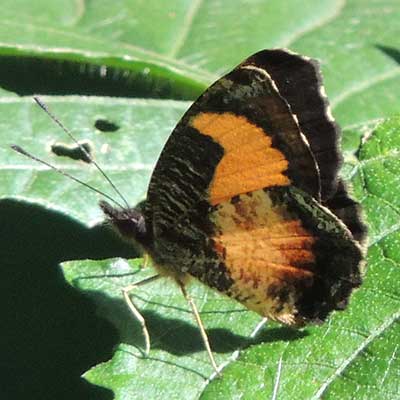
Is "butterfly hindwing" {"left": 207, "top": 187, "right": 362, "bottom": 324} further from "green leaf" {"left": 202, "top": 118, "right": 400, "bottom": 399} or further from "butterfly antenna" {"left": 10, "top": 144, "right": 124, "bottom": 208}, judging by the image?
"butterfly antenna" {"left": 10, "top": 144, "right": 124, "bottom": 208}

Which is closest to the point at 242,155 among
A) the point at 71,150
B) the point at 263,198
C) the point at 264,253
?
the point at 263,198

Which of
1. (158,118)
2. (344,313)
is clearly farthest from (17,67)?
(344,313)

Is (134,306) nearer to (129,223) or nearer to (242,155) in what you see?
(129,223)

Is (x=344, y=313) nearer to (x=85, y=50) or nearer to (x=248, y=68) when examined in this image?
(x=248, y=68)

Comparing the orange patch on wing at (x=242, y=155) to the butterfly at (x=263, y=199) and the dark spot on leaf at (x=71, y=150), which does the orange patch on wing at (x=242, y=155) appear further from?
the dark spot on leaf at (x=71, y=150)

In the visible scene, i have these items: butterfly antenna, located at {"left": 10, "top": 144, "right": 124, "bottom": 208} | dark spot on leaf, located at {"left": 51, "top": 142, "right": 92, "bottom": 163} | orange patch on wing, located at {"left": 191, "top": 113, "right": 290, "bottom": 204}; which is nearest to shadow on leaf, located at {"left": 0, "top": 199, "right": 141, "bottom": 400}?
butterfly antenna, located at {"left": 10, "top": 144, "right": 124, "bottom": 208}

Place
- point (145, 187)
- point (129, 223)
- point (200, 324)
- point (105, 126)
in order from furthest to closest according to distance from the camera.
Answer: point (105, 126) < point (145, 187) < point (129, 223) < point (200, 324)
